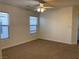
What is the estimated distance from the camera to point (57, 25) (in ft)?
23.0

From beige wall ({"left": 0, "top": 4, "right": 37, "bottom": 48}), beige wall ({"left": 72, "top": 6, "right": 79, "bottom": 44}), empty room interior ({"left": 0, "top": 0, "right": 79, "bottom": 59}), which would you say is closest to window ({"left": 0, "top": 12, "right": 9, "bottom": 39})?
empty room interior ({"left": 0, "top": 0, "right": 79, "bottom": 59})

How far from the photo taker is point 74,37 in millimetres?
6301

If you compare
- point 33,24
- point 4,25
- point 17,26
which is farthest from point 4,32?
point 33,24

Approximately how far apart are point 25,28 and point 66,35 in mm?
2790

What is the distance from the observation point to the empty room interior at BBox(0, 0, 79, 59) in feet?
16.1

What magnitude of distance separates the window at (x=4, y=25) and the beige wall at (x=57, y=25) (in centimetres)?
326

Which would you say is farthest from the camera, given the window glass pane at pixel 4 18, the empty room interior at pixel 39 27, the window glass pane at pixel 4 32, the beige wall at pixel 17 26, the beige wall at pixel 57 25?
the beige wall at pixel 57 25

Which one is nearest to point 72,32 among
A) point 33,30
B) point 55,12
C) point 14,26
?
point 55,12

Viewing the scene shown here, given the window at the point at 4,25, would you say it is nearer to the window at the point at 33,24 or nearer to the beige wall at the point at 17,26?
the beige wall at the point at 17,26

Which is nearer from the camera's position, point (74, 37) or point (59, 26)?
point (74, 37)

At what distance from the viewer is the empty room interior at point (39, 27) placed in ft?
16.1

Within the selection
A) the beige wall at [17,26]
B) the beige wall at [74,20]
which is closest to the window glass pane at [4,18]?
the beige wall at [17,26]

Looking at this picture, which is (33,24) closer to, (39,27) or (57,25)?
(39,27)

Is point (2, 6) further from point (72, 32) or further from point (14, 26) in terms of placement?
point (72, 32)
